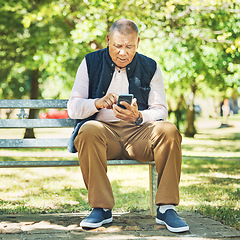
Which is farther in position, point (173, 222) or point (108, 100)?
point (108, 100)

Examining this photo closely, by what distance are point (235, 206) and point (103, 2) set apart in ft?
24.6

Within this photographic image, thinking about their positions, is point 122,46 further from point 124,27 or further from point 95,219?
point 95,219

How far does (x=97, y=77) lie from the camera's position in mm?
3965

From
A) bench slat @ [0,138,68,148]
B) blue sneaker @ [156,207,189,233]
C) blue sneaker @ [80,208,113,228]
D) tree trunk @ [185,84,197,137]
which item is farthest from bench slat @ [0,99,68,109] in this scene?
tree trunk @ [185,84,197,137]

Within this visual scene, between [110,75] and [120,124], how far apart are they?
465mm

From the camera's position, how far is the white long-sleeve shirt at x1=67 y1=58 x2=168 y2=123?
149 inches

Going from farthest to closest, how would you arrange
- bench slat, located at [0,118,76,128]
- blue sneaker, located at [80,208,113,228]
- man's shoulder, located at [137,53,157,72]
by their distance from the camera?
bench slat, located at [0,118,76,128] → man's shoulder, located at [137,53,157,72] → blue sneaker, located at [80,208,113,228]

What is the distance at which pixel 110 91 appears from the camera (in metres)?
3.99

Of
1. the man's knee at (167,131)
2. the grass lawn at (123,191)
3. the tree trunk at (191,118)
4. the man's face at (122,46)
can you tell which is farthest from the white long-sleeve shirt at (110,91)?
the tree trunk at (191,118)

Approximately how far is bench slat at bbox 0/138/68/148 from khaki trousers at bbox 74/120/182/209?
566 millimetres

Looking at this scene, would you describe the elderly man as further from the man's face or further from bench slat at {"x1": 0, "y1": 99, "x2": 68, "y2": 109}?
bench slat at {"x1": 0, "y1": 99, "x2": 68, "y2": 109}

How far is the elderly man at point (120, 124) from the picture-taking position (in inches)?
137

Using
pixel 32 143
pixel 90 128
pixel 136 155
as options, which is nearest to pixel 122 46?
pixel 90 128

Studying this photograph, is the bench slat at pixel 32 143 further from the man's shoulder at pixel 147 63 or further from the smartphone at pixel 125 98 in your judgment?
the man's shoulder at pixel 147 63
